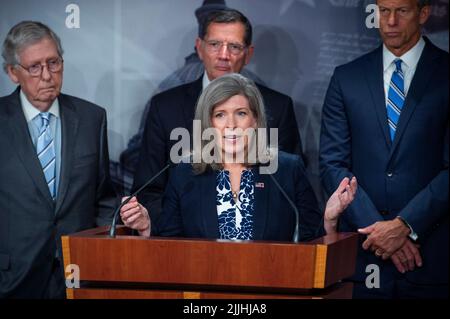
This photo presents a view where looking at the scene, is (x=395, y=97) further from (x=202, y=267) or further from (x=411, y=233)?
(x=202, y=267)

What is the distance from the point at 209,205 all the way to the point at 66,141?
4.25 ft

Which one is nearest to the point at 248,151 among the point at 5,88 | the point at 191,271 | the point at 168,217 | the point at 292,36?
the point at 168,217

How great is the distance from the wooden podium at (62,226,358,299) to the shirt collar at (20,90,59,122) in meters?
1.52

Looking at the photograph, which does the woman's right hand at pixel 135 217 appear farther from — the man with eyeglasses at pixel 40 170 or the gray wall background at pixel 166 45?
the gray wall background at pixel 166 45

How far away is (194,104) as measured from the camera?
484cm

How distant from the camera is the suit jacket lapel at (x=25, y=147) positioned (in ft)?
15.2

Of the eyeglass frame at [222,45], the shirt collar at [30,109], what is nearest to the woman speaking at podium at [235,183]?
the eyeglass frame at [222,45]

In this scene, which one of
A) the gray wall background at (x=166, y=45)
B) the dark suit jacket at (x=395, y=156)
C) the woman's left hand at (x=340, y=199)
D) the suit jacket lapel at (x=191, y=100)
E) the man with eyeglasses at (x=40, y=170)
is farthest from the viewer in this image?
the gray wall background at (x=166, y=45)

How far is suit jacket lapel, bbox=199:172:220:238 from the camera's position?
146 inches

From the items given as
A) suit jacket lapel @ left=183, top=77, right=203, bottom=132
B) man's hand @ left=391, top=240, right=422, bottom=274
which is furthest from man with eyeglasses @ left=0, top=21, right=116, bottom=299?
man's hand @ left=391, top=240, right=422, bottom=274

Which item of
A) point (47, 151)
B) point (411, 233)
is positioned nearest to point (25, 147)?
point (47, 151)

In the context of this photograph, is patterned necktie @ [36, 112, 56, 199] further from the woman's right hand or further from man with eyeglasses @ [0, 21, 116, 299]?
the woman's right hand

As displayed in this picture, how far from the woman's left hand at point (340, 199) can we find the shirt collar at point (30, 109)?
1.85m

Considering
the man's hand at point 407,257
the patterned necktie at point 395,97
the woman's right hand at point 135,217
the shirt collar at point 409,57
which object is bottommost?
the man's hand at point 407,257
